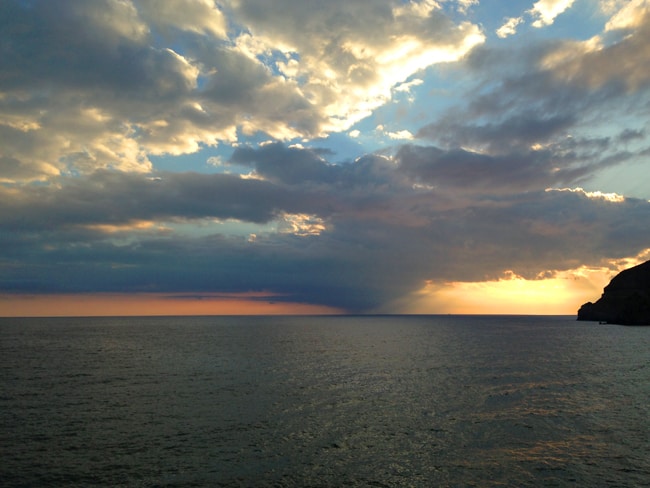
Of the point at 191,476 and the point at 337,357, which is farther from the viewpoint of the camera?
the point at 337,357

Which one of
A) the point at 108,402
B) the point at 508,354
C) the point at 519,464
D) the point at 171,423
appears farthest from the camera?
the point at 508,354

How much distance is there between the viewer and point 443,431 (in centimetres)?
3266

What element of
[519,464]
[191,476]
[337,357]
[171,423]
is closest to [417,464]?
[519,464]

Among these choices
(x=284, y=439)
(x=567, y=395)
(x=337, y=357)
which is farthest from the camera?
(x=337, y=357)

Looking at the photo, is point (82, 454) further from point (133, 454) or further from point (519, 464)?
point (519, 464)

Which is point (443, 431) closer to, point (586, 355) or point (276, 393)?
point (276, 393)

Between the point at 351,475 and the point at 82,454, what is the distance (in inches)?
712

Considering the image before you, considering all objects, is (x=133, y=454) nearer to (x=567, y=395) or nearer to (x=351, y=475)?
(x=351, y=475)

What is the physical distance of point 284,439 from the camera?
101 ft

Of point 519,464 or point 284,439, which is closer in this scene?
point 519,464

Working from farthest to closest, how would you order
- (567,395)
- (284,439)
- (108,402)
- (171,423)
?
1. (567,395)
2. (108,402)
3. (171,423)
4. (284,439)

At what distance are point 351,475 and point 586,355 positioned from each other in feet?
280

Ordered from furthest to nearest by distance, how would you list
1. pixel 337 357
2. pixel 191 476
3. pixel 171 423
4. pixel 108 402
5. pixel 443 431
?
pixel 337 357, pixel 108 402, pixel 171 423, pixel 443 431, pixel 191 476

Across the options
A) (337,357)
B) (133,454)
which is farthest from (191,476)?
(337,357)
